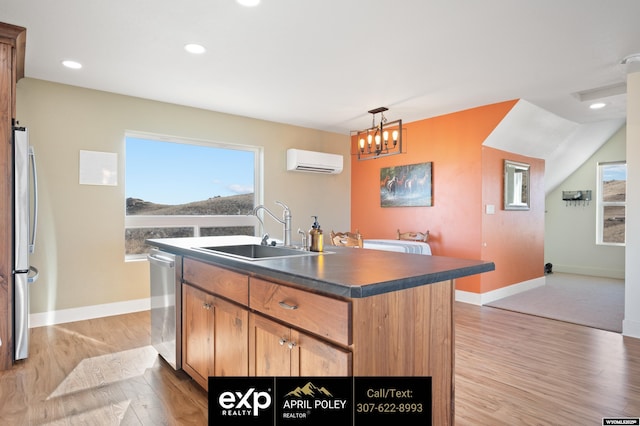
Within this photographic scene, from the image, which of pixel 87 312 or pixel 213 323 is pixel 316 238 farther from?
pixel 87 312

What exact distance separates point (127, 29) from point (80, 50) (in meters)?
0.64

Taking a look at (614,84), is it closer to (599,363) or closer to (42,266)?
(599,363)

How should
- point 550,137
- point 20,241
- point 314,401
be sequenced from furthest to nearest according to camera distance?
point 550,137
point 20,241
point 314,401

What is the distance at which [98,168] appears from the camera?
3863 mm

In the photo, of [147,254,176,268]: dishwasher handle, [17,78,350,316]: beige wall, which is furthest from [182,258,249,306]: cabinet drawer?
[17,78,350,316]: beige wall

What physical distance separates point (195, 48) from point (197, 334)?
2.10 metres

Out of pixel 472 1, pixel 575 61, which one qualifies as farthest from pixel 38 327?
pixel 575 61

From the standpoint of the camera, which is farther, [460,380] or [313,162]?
[313,162]

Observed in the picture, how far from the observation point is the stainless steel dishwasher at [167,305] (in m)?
2.39

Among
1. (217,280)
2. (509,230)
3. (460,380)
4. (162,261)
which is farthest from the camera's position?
(509,230)

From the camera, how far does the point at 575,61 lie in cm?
310

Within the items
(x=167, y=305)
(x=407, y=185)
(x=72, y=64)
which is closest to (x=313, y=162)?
(x=407, y=185)

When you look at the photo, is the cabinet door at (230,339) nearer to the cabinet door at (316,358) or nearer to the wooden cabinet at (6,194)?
the cabinet door at (316,358)

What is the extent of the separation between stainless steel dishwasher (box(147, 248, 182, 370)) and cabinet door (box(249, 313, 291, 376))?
2.87 ft
